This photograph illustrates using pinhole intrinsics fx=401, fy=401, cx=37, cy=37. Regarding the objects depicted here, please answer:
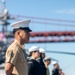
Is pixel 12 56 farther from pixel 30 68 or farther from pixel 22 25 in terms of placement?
pixel 30 68

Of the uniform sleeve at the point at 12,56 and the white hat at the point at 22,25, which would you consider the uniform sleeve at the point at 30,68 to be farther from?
the uniform sleeve at the point at 12,56

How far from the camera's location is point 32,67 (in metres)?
5.77

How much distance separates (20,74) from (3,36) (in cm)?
4306

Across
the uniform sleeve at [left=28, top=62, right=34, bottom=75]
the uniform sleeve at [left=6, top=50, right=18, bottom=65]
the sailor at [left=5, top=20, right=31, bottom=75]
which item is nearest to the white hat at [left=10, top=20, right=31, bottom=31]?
the sailor at [left=5, top=20, right=31, bottom=75]

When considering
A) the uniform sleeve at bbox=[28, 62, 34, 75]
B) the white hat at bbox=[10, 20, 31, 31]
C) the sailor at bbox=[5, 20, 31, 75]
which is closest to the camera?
the sailor at bbox=[5, 20, 31, 75]

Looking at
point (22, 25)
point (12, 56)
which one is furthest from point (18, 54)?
point (22, 25)

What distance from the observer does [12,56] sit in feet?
13.0

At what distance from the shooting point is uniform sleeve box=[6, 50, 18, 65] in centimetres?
394

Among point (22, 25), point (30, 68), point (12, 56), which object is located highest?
point (22, 25)

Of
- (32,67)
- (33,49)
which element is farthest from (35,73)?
(33,49)

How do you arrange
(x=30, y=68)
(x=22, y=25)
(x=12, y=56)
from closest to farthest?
(x=12, y=56), (x=22, y=25), (x=30, y=68)

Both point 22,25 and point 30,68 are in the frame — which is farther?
point 30,68

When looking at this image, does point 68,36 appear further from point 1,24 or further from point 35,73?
point 35,73

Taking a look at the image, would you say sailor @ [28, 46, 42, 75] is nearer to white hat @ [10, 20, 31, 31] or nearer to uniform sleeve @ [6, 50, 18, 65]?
white hat @ [10, 20, 31, 31]
